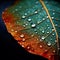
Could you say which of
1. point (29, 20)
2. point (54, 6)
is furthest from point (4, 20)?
point (54, 6)

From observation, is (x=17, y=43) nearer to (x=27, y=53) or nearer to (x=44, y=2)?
(x=27, y=53)

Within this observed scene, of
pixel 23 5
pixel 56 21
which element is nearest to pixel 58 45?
pixel 56 21

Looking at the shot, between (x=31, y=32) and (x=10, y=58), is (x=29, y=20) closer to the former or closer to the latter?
(x=31, y=32)

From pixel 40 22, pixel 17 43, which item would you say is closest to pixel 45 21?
pixel 40 22

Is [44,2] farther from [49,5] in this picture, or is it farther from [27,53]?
[27,53]
